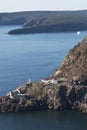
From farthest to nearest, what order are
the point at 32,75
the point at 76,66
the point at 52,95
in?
the point at 32,75, the point at 76,66, the point at 52,95

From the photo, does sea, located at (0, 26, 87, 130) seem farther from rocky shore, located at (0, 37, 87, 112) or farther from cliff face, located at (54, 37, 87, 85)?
cliff face, located at (54, 37, 87, 85)

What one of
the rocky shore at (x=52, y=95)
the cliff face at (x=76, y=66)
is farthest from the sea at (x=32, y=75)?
the cliff face at (x=76, y=66)

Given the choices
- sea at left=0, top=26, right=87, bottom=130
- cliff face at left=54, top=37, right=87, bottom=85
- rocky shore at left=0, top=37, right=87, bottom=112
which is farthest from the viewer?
cliff face at left=54, top=37, right=87, bottom=85

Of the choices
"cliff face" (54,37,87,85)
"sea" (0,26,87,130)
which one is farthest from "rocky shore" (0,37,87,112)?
"sea" (0,26,87,130)

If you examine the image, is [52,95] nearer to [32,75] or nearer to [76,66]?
[76,66]

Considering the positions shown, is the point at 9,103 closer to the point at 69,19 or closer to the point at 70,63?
the point at 70,63

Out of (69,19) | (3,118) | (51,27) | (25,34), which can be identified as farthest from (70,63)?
(69,19)

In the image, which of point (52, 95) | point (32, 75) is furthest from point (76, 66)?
point (32, 75)
